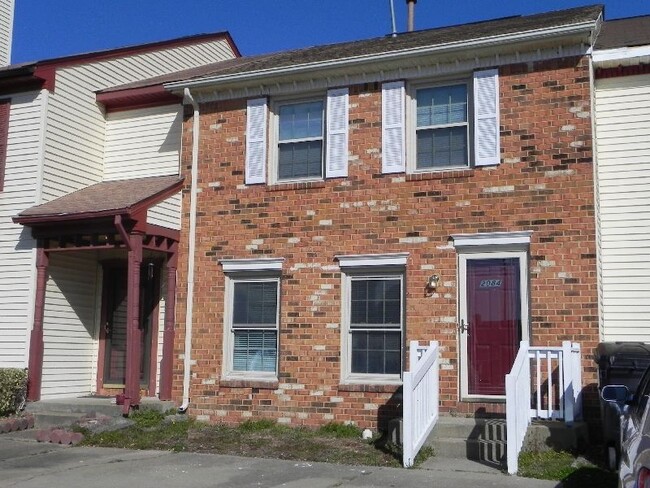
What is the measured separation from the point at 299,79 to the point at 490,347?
4.97 metres

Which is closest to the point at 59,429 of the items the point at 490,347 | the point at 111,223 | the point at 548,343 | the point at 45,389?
the point at 45,389

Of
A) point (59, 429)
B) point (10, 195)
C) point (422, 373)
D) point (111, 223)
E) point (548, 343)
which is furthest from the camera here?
point (10, 195)

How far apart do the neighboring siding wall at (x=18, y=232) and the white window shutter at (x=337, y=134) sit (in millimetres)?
4926

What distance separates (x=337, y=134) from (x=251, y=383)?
396 centimetres

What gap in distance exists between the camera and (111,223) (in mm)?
12055

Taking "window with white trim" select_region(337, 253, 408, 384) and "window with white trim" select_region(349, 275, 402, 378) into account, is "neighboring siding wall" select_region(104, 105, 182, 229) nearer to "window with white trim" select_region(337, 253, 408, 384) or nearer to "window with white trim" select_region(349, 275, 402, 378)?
"window with white trim" select_region(337, 253, 408, 384)

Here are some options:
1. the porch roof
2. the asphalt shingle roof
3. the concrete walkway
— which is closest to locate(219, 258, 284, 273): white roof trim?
the porch roof

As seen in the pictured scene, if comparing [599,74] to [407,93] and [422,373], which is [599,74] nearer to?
[407,93]

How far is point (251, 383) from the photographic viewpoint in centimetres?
1180

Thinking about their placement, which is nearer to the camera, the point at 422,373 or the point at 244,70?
the point at 422,373

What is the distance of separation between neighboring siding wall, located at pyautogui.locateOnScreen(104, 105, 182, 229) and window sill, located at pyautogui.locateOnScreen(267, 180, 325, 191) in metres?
2.30

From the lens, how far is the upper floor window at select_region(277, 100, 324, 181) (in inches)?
479

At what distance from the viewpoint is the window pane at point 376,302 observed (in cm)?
1128

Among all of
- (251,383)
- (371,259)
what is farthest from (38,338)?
(371,259)
